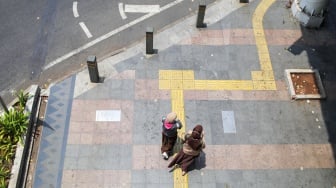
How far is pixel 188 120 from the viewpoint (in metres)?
10.9

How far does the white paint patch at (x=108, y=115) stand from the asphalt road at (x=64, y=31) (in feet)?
5.75

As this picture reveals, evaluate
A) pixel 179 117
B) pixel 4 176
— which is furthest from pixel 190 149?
pixel 4 176

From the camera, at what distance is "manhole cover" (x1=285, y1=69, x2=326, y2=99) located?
37.7 feet

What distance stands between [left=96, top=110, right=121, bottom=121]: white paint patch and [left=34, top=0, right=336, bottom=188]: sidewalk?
1.1 inches

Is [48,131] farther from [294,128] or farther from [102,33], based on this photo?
[294,128]

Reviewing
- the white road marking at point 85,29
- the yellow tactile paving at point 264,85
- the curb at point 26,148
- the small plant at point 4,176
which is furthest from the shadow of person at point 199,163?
the white road marking at point 85,29

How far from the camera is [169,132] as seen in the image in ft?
30.8

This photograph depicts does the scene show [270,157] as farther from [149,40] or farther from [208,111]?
[149,40]

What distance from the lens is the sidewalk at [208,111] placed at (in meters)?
10.1

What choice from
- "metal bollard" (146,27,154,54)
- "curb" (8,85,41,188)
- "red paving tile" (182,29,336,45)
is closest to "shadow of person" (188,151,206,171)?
"metal bollard" (146,27,154,54)

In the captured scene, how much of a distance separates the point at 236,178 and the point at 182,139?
168cm

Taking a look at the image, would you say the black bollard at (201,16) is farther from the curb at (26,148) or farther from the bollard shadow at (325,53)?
the curb at (26,148)

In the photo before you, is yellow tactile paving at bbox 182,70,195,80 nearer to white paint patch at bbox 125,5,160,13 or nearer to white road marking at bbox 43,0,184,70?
white road marking at bbox 43,0,184,70

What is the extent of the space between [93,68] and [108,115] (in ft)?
4.36
